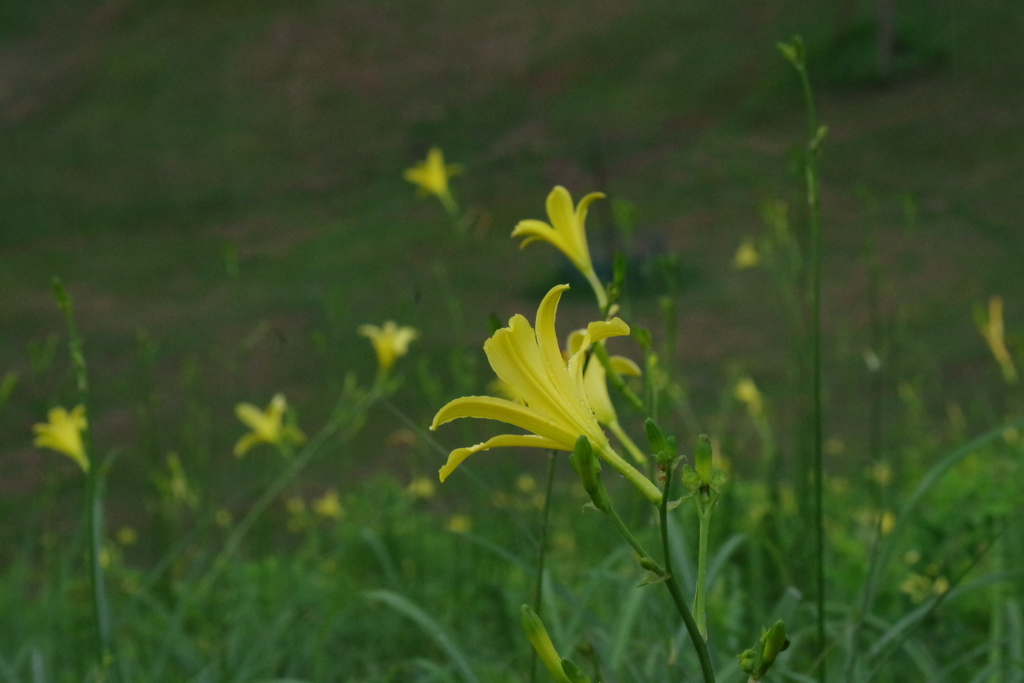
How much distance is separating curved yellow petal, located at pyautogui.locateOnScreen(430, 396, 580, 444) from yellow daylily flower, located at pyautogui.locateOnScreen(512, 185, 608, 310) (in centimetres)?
32

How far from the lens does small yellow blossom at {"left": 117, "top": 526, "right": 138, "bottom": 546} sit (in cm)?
376

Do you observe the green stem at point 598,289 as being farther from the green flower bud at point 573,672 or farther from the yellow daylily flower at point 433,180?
the yellow daylily flower at point 433,180

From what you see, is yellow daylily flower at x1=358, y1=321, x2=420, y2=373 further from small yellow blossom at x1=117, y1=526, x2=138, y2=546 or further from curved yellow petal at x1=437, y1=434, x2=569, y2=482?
small yellow blossom at x1=117, y1=526, x2=138, y2=546

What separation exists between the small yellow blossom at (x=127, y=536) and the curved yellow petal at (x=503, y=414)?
3.49 meters

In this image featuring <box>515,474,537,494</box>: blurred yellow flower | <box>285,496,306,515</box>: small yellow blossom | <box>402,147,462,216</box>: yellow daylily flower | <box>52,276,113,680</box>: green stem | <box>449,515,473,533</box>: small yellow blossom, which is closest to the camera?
<box>52,276,113,680</box>: green stem

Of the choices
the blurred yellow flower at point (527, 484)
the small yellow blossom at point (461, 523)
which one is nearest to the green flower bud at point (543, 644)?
the small yellow blossom at point (461, 523)

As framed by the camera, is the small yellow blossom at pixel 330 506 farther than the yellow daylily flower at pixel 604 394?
Yes

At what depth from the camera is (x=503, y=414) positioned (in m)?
0.64

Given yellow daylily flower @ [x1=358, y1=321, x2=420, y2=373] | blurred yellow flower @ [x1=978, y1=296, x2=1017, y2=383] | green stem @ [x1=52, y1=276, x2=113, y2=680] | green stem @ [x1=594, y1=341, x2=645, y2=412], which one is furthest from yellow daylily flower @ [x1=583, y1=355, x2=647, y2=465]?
blurred yellow flower @ [x1=978, y1=296, x2=1017, y2=383]

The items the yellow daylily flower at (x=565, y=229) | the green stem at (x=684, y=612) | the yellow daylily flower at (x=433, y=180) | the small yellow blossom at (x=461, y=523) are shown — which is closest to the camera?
the green stem at (x=684, y=612)

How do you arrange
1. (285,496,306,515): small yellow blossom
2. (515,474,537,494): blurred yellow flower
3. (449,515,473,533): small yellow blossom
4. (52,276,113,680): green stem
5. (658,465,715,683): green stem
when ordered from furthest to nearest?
(515,474,537,494): blurred yellow flower
(285,496,306,515): small yellow blossom
(449,515,473,533): small yellow blossom
(52,276,113,680): green stem
(658,465,715,683): green stem

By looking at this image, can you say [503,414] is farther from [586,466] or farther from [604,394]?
[604,394]

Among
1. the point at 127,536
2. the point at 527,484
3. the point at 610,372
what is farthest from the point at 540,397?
the point at 127,536

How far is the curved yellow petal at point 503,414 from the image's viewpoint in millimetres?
609
